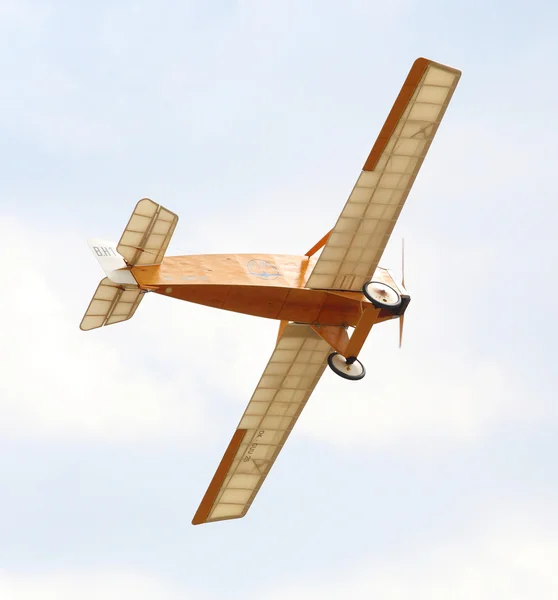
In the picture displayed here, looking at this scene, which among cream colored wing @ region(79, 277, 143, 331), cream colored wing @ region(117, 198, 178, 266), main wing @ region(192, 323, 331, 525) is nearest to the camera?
cream colored wing @ region(117, 198, 178, 266)

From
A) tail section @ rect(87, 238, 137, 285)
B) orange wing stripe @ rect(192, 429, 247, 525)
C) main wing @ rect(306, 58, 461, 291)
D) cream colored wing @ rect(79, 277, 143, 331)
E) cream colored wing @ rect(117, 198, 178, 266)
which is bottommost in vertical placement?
orange wing stripe @ rect(192, 429, 247, 525)

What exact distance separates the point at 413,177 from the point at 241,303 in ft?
15.6

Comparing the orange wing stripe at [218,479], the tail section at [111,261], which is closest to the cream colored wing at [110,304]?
the tail section at [111,261]

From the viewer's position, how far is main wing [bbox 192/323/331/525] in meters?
33.4

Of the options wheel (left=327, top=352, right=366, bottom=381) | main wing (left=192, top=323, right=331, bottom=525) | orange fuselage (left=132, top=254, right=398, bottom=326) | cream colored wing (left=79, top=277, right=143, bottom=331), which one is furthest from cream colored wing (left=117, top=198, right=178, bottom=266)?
wheel (left=327, top=352, right=366, bottom=381)

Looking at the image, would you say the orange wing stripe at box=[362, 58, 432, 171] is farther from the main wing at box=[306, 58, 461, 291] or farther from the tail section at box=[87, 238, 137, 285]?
the tail section at box=[87, 238, 137, 285]

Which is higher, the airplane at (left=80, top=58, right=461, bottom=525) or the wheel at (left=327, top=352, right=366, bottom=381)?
the airplane at (left=80, top=58, right=461, bottom=525)

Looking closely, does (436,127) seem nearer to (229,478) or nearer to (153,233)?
(153,233)

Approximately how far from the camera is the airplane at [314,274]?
97.9 ft

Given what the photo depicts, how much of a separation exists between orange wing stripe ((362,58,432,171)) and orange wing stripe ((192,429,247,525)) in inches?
322

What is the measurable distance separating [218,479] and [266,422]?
6.40 ft

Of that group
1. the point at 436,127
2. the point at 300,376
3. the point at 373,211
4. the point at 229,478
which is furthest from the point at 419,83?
the point at 229,478

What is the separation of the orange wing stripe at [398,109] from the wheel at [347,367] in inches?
189

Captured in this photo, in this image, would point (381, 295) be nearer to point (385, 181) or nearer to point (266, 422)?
point (385, 181)
